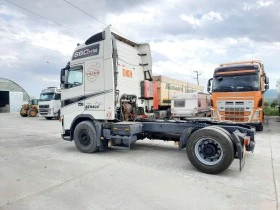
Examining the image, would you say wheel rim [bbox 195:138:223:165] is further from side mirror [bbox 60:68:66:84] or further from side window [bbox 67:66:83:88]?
side mirror [bbox 60:68:66:84]

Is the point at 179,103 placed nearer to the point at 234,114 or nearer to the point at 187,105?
the point at 187,105

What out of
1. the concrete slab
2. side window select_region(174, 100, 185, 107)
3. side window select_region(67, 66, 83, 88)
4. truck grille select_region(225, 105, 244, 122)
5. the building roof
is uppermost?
the building roof

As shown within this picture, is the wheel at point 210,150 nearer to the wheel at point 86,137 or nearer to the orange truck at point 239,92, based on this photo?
the wheel at point 86,137

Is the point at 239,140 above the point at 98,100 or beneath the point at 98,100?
beneath

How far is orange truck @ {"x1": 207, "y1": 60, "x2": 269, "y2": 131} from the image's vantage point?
10758 mm

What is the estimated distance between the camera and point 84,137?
24.6 feet

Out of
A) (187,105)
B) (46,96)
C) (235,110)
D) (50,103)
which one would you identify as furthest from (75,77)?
(46,96)

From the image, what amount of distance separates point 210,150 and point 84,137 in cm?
390

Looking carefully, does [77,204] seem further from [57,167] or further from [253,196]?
[253,196]

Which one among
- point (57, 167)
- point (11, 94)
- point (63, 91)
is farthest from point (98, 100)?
point (11, 94)

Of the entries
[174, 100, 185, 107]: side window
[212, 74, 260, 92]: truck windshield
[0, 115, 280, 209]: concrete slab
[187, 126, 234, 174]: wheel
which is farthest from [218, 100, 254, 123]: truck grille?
[187, 126, 234, 174]: wheel

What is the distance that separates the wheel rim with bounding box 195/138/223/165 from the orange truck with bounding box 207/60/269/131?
19.5 feet

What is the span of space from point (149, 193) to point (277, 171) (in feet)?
10.3

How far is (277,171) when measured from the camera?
5410mm
